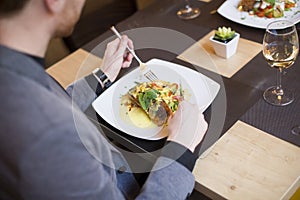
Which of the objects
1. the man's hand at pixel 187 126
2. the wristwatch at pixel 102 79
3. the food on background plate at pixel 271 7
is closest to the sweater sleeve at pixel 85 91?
the wristwatch at pixel 102 79

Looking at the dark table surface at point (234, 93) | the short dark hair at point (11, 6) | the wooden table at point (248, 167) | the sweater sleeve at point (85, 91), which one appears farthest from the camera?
the sweater sleeve at point (85, 91)

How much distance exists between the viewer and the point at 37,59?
729 mm

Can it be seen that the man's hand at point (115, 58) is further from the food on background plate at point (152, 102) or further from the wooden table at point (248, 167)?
the wooden table at point (248, 167)

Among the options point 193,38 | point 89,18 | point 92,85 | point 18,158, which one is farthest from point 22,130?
point 89,18

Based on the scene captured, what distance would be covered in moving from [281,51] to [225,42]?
0.68ft

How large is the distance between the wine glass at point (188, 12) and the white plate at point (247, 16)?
3.8 inches

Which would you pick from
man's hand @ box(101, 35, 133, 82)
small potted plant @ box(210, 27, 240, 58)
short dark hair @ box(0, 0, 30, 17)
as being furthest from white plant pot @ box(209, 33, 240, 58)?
short dark hair @ box(0, 0, 30, 17)

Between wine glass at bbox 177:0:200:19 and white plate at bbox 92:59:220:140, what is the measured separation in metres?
0.34

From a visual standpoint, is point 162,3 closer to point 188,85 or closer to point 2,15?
point 188,85

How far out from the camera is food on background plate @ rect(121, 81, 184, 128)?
1.07 m

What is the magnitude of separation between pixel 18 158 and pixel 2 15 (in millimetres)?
227

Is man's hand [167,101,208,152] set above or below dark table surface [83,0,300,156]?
above

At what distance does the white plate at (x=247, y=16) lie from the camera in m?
1.37

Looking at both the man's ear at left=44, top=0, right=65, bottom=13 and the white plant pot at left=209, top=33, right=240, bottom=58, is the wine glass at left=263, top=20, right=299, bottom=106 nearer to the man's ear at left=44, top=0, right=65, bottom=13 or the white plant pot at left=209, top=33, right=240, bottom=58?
the white plant pot at left=209, top=33, right=240, bottom=58
